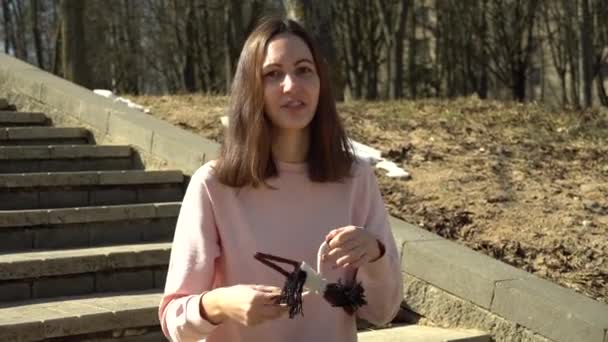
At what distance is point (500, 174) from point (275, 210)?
4729mm

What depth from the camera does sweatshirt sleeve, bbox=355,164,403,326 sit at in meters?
2.45

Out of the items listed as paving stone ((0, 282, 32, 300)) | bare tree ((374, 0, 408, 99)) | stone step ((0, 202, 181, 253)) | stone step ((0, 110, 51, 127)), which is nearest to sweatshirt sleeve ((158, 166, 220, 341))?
paving stone ((0, 282, 32, 300))

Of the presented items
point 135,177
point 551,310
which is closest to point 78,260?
point 135,177

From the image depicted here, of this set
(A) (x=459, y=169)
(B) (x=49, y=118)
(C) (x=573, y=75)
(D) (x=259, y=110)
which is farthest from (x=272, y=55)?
(C) (x=573, y=75)

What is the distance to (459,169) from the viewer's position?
7.03 meters

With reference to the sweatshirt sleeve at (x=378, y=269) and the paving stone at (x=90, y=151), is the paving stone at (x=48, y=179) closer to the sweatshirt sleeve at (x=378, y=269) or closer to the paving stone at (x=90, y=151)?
the paving stone at (x=90, y=151)

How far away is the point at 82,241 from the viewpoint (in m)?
6.17

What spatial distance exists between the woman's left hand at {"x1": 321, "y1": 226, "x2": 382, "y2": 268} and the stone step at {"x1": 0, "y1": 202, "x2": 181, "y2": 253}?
395 cm

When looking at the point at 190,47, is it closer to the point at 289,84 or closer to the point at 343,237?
the point at 289,84

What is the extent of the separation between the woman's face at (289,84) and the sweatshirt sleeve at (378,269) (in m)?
0.24

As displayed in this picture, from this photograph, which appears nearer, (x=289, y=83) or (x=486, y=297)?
(x=289, y=83)

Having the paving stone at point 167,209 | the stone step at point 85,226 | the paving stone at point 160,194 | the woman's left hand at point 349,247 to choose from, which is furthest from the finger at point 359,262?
the paving stone at point 160,194

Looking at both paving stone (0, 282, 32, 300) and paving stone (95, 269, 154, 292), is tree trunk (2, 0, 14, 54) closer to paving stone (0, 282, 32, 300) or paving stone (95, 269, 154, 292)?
paving stone (95, 269, 154, 292)

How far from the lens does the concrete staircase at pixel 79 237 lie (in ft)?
16.2
